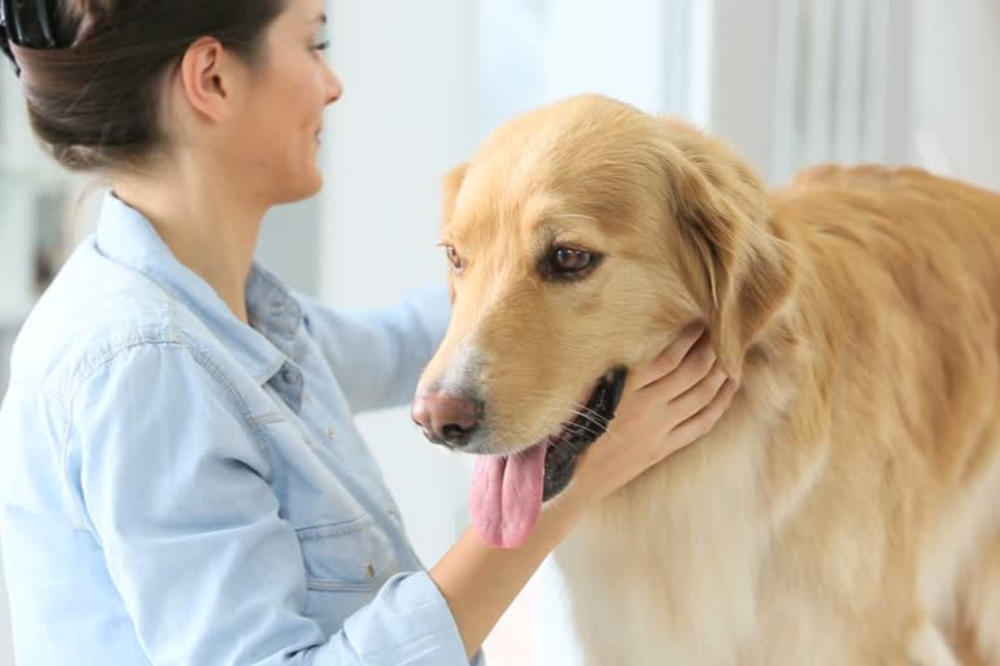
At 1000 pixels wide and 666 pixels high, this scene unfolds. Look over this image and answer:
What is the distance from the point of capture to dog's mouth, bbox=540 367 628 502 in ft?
3.91

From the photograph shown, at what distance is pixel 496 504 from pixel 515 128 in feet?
1.14

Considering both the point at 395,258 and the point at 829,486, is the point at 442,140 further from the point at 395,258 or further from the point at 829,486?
the point at 829,486

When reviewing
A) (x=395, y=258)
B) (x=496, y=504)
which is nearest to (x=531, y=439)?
(x=496, y=504)

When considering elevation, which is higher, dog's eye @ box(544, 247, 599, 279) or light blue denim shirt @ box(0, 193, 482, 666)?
dog's eye @ box(544, 247, 599, 279)

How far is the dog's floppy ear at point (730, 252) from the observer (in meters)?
1.18

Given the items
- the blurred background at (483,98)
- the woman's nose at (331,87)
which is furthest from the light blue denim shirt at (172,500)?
the blurred background at (483,98)

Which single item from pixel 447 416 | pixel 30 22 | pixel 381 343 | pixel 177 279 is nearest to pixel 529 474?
pixel 447 416

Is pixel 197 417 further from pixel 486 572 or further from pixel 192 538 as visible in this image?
pixel 486 572

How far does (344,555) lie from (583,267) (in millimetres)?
388

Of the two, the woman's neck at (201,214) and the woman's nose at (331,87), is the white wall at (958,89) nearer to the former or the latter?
the woman's nose at (331,87)

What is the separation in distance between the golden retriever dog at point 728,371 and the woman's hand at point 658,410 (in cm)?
2

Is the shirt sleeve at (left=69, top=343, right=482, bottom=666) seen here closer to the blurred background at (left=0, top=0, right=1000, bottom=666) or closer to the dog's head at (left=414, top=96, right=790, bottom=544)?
the dog's head at (left=414, top=96, right=790, bottom=544)

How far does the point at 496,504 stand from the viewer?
46.8 inches

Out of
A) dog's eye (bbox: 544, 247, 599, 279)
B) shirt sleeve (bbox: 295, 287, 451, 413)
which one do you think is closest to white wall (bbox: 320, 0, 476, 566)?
shirt sleeve (bbox: 295, 287, 451, 413)
